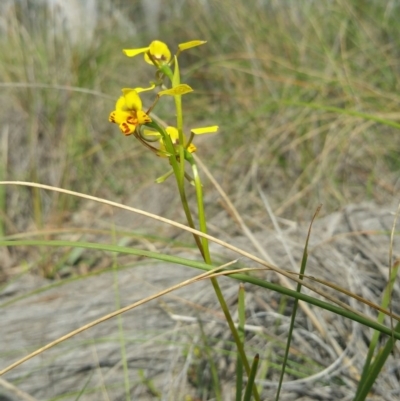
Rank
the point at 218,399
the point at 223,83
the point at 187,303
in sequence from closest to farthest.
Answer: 1. the point at 218,399
2. the point at 187,303
3. the point at 223,83

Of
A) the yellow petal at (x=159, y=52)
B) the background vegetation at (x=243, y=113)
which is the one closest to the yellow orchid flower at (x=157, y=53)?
the yellow petal at (x=159, y=52)

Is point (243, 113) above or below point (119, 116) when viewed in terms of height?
below

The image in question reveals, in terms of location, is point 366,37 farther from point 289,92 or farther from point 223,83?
point 223,83

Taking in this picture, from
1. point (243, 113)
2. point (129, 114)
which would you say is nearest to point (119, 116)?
point (129, 114)

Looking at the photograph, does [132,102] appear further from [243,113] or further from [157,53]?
[243,113]

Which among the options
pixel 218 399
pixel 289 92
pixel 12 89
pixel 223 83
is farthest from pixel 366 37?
pixel 218 399

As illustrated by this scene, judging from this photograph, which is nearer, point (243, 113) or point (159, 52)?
point (159, 52)

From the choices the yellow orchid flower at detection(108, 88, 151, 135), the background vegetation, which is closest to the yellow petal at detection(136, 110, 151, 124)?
the yellow orchid flower at detection(108, 88, 151, 135)

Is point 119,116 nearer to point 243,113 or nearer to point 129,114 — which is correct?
point 129,114
